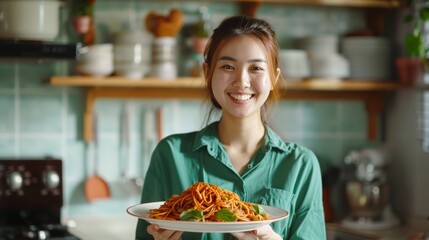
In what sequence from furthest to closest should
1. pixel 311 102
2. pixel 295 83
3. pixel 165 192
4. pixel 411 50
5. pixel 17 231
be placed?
Answer: 1. pixel 311 102
2. pixel 295 83
3. pixel 411 50
4. pixel 17 231
5. pixel 165 192

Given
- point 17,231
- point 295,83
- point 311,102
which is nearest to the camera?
point 17,231

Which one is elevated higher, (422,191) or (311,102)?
(311,102)

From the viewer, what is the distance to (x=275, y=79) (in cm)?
195

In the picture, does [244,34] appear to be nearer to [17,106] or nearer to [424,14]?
[424,14]

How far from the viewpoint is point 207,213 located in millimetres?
1660

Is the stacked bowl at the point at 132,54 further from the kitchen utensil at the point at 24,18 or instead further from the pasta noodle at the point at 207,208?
the pasta noodle at the point at 207,208

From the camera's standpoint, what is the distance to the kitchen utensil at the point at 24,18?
2.80 meters

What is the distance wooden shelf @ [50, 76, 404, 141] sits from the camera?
9.77 ft

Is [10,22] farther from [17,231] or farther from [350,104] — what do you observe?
[350,104]

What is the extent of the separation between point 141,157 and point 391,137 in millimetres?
1126

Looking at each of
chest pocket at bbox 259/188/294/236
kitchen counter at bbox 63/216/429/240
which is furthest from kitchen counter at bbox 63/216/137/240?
chest pocket at bbox 259/188/294/236

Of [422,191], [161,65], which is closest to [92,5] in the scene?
[161,65]

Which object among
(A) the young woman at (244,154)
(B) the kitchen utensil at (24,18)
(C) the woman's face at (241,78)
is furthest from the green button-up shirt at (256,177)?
(B) the kitchen utensil at (24,18)

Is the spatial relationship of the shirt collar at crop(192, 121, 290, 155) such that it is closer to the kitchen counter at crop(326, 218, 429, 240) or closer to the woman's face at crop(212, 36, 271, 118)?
the woman's face at crop(212, 36, 271, 118)
